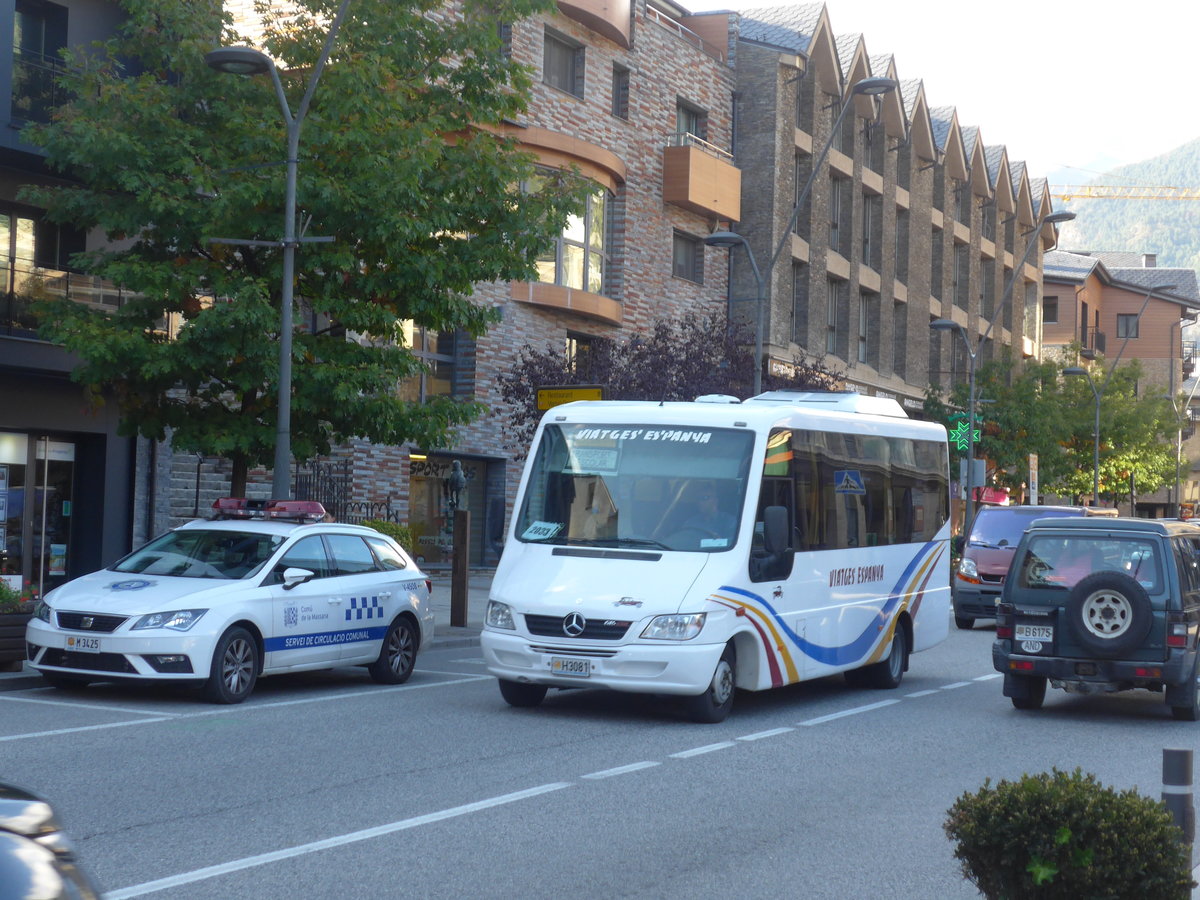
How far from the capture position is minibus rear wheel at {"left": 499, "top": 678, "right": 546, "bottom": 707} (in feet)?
42.2

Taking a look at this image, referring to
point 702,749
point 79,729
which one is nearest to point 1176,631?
point 702,749

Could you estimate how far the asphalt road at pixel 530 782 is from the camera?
6.80m

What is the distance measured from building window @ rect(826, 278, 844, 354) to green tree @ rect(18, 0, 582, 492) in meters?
27.9

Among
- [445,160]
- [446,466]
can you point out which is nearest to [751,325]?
[446,466]

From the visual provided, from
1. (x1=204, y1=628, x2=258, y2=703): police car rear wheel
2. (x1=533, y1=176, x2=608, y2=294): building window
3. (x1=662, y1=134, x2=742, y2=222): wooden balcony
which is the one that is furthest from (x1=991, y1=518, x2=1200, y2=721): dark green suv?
(x1=662, y1=134, x2=742, y2=222): wooden balcony

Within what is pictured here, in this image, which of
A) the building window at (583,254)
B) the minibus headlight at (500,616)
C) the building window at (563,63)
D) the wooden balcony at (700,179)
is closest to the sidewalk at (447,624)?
the minibus headlight at (500,616)

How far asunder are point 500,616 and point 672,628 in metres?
1.48

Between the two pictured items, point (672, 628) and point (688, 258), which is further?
point (688, 258)

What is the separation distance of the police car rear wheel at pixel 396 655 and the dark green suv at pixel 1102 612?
18.4ft

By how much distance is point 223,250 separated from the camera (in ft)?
58.3

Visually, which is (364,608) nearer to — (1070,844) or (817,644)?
(817,644)

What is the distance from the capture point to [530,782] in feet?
30.1

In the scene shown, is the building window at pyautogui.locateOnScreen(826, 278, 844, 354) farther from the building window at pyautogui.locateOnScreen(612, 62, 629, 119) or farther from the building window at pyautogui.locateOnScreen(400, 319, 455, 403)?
the building window at pyautogui.locateOnScreen(400, 319, 455, 403)

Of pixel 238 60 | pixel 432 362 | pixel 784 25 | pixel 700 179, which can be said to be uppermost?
pixel 784 25
